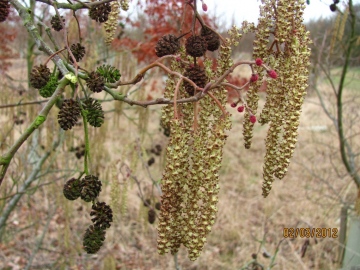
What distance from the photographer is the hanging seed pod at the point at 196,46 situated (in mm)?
980

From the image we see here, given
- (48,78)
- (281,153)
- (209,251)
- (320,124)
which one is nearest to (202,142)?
(281,153)

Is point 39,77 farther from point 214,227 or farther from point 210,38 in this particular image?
point 214,227

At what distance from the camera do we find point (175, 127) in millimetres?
867

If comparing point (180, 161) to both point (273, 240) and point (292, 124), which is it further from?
point (273, 240)

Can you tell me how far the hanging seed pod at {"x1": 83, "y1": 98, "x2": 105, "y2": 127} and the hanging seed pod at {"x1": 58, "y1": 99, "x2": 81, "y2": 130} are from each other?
62 mm

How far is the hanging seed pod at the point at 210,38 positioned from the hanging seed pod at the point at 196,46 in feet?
0.22

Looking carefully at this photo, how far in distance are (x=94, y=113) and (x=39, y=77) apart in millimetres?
177

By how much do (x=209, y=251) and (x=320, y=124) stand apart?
5.34 m

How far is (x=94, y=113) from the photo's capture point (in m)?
0.93

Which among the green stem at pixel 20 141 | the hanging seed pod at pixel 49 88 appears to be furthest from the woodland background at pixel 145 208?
the green stem at pixel 20 141

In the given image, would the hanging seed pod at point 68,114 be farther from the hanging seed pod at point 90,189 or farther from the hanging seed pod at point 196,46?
the hanging seed pod at point 196,46

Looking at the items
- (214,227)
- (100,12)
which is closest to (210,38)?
(100,12)

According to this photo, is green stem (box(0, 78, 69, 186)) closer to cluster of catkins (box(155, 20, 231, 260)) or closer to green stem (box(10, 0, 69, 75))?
green stem (box(10, 0, 69, 75))

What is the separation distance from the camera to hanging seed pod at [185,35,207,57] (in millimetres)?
980
